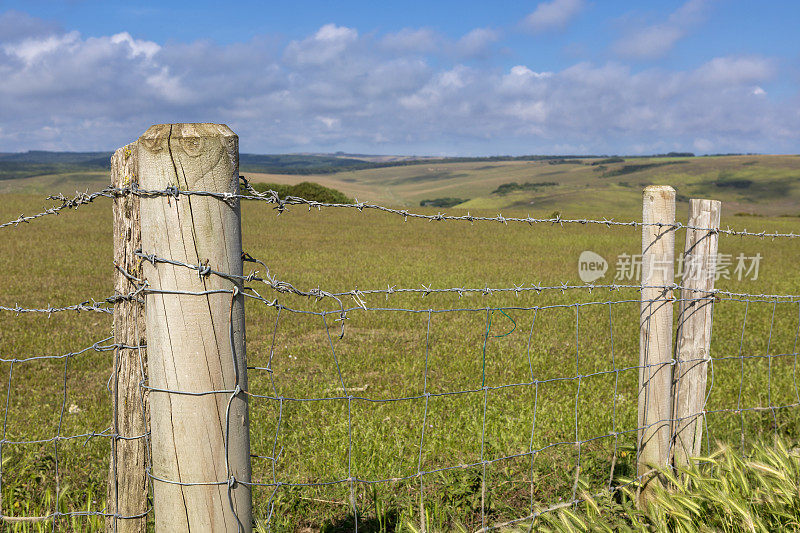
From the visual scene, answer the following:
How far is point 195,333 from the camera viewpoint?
6.88 ft

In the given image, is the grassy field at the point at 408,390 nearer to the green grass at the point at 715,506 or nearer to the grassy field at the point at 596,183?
the green grass at the point at 715,506

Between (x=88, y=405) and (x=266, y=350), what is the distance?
10.7 ft

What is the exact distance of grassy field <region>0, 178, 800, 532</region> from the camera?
4301 mm

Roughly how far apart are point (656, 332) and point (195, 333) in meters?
2.68

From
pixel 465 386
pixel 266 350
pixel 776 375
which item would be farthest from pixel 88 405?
pixel 776 375

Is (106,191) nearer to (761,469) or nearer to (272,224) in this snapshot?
(761,469)

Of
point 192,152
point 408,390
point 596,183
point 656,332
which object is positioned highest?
point 596,183

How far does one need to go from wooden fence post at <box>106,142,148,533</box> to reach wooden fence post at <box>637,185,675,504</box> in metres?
2.68

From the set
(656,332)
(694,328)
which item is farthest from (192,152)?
(694,328)

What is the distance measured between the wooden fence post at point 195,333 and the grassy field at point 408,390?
88cm

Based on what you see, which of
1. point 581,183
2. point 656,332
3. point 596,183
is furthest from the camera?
point 581,183

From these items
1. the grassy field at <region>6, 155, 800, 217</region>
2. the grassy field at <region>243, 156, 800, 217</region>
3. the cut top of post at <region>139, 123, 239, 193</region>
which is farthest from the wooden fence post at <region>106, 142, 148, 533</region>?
the grassy field at <region>243, 156, 800, 217</region>

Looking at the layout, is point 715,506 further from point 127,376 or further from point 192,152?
point 192,152

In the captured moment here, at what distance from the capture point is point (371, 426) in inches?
239
